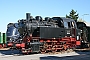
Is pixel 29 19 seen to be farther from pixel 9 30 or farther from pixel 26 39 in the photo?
pixel 9 30

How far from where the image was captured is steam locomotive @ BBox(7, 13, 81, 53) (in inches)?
700

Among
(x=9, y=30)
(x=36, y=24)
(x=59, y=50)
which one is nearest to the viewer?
(x=36, y=24)

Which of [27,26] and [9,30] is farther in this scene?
[9,30]

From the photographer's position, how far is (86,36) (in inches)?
985

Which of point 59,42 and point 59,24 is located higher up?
point 59,24

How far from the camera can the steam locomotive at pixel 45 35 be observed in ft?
58.3

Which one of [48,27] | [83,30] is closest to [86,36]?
[83,30]

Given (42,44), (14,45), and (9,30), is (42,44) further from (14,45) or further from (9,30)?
(9,30)

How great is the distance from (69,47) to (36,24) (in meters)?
4.60

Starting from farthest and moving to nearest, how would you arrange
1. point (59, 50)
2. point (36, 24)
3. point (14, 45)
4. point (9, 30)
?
point (9, 30) < point (59, 50) < point (36, 24) < point (14, 45)

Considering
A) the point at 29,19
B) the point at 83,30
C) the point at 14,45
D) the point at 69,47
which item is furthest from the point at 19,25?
the point at 83,30

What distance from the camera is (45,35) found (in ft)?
61.5

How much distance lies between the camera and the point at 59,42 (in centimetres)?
1983

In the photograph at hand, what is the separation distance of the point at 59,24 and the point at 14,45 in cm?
551
